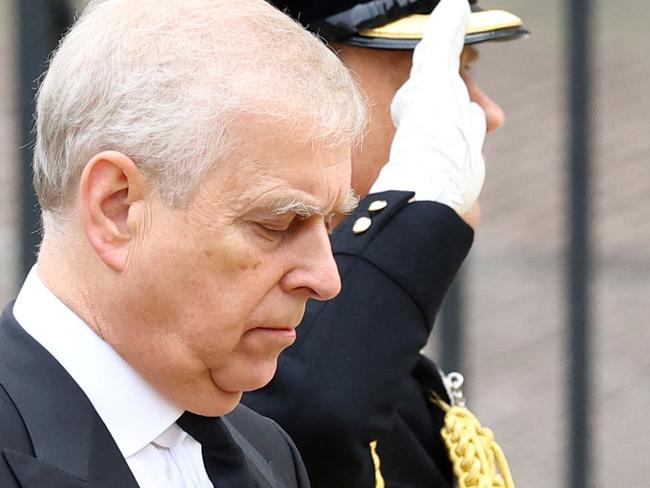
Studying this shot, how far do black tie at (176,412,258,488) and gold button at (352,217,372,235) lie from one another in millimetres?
595

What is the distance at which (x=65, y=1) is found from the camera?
3.29 m

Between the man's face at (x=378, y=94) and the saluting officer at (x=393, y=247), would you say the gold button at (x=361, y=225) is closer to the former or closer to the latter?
the saluting officer at (x=393, y=247)

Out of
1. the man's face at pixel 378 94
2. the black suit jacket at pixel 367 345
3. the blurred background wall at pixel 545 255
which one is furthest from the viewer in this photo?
the blurred background wall at pixel 545 255

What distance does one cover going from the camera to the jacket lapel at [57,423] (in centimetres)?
123

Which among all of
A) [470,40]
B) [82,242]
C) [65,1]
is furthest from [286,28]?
[65,1]

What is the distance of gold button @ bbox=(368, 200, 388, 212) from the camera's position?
1.93 meters

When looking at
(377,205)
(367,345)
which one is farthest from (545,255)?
(367,345)

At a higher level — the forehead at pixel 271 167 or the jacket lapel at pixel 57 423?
the forehead at pixel 271 167

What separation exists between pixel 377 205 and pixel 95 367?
0.71m

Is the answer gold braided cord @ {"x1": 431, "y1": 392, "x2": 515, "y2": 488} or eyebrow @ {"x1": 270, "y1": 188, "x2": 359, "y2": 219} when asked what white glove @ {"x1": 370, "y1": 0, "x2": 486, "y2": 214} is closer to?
gold braided cord @ {"x1": 431, "y1": 392, "x2": 515, "y2": 488}

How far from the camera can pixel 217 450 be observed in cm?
136

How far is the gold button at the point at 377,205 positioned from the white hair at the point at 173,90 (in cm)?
57

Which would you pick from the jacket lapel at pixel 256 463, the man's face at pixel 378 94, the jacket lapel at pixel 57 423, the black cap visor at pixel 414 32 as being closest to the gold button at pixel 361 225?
the man's face at pixel 378 94

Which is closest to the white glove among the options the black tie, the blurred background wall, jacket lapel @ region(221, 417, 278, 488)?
jacket lapel @ region(221, 417, 278, 488)
